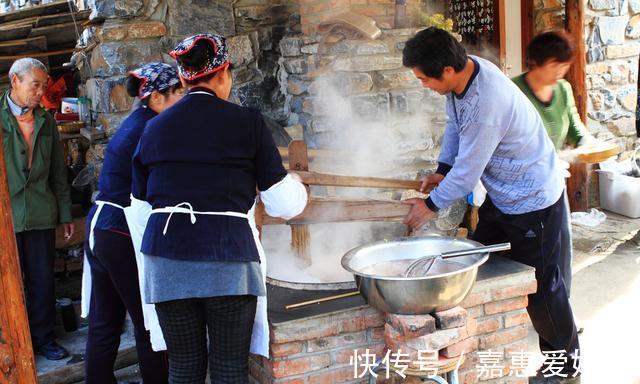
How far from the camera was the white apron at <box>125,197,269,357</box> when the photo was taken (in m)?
2.41

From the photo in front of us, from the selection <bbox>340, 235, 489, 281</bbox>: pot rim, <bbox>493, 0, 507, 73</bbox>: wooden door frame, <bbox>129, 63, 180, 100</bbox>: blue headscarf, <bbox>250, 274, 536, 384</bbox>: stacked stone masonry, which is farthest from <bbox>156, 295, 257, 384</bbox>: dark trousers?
<bbox>493, 0, 507, 73</bbox>: wooden door frame

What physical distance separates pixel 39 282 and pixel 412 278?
8.56 ft

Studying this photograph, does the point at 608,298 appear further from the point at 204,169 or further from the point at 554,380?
the point at 204,169

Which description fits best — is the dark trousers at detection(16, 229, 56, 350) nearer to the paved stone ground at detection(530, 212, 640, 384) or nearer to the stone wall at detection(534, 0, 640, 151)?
the paved stone ground at detection(530, 212, 640, 384)

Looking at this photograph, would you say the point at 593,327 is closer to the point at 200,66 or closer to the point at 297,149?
the point at 297,149

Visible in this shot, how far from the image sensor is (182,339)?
2.54m

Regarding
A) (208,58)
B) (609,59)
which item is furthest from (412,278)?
(609,59)

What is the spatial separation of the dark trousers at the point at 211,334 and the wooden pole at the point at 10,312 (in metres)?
0.48

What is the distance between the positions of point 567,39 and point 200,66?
2229mm

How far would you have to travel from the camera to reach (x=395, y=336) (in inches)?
105

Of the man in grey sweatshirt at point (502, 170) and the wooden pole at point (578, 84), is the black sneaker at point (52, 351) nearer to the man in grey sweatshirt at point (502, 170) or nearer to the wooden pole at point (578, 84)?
the man in grey sweatshirt at point (502, 170)

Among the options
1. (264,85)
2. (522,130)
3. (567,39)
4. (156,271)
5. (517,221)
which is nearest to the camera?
(156,271)

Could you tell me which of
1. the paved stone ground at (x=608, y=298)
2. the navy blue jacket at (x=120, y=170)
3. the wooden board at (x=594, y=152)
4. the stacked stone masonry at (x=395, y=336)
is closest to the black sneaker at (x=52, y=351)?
the navy blue jacket at (x=120, y=170)

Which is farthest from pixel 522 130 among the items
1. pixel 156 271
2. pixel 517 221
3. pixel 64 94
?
pixel 64 94
